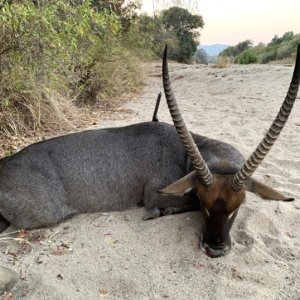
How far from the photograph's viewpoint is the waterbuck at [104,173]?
4.62 meters

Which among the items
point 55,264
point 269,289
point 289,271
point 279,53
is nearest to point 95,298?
point 55,264

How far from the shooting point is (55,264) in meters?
3.99

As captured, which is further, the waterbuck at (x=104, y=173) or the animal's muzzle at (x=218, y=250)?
the waterbuck at (x=104, y=173)

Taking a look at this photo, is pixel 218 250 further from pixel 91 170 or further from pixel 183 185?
pixel 91 170

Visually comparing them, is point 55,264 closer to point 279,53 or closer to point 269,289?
point 269,289

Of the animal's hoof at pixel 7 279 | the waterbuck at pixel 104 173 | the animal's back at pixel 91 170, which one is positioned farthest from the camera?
the animal's back at pixel 91 170

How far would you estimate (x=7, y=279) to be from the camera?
3.63 meters

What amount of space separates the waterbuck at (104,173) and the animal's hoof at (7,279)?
0.93 meters

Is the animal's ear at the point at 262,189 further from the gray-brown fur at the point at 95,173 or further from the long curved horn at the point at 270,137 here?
the gray-brown fur at the point at 95,173

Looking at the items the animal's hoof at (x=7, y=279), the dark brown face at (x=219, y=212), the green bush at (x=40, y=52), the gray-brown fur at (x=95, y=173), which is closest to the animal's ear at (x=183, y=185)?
the dark brown face at (x=219, y=212)

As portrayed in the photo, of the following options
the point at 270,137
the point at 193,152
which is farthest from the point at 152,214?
the point at 270,137

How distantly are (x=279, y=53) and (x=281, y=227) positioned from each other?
99.5ft

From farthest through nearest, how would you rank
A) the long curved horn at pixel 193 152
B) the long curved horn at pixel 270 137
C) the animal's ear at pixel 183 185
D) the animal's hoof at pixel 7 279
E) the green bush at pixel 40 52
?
the green bush at pixel 40 52 < the animal's ear at pixel 183 185 < the long curved horn at pixel 193 152 < the animal's hoof at pixel 7 279 < the long curved horn at pixel 270 137

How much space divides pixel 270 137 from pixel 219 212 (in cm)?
77
